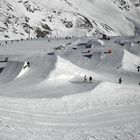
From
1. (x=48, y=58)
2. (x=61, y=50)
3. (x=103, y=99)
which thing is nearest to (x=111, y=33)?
(x=61, y=50)

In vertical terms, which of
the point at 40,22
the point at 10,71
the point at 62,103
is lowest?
the point at 10,71

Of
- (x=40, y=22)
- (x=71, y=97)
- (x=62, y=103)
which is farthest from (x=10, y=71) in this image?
(x=40, y=22)

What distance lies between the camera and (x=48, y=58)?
49531mm

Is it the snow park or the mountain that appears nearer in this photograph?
the snow park

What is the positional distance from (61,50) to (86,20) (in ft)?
331

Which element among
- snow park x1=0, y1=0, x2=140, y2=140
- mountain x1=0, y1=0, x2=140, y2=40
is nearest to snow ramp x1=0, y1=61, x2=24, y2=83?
snow park x1=0, y1=0, x2=140, y2=140

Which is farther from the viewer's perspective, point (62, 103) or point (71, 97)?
point (71, 97)

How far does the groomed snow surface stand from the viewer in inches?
951

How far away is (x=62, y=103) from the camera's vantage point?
31.4 m

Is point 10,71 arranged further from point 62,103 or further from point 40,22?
point 40,22

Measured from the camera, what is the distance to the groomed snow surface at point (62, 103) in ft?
79.3

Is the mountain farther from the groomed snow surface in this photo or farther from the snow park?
the groomed snow surface

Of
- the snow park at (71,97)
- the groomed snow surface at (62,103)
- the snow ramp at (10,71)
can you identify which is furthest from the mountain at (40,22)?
the groomed snow surface at (62,103)

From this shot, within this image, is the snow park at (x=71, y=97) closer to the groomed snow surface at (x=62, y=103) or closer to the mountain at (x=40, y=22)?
the groomed snow surface at (x=62, y=103)
